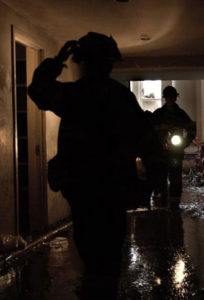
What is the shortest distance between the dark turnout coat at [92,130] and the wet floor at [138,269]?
2.48ft

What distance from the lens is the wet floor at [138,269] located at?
418 centimetres

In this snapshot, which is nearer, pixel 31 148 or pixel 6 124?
pixel 6 124

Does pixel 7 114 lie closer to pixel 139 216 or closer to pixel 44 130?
pixel 44 130

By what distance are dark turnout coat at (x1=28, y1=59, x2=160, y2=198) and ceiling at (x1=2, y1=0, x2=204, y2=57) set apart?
3.55 meters

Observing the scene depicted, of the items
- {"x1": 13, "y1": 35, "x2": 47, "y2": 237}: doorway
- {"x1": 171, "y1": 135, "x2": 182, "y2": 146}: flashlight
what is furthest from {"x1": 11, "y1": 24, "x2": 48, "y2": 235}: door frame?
{"x1": 171, "y1": 135, "x2": 182, "y2": 146}: flashlight

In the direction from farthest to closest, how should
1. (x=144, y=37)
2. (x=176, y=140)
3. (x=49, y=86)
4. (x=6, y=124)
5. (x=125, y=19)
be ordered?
(x=144, y=37)
(x=176, y=140)
(x=125, y=19)
(x=6, y=124)
(x=49, y=86)

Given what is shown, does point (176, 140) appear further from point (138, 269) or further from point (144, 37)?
point (138, 269)

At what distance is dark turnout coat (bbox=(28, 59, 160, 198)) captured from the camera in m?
2.85

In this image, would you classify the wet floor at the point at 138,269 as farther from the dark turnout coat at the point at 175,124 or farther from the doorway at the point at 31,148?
the dark turnout coat at the point at 175,124

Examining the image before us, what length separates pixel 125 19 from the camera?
7.24 meters

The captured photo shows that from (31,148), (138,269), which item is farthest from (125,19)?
(138,269)

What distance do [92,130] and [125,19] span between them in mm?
4786

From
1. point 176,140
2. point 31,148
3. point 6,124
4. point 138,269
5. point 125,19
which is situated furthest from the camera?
point 176,140

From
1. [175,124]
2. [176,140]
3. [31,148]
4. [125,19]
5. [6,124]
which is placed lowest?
[31,148]
